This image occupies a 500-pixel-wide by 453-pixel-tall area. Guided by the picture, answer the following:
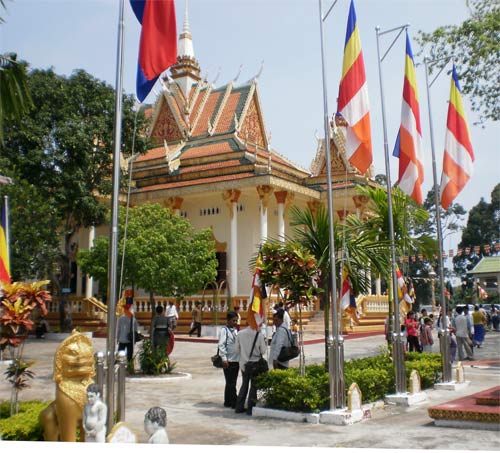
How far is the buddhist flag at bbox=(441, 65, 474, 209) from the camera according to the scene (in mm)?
10516

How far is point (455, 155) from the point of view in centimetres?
1068

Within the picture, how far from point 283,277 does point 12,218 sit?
11169 mm

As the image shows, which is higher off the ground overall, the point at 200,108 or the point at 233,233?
the point at 200,108

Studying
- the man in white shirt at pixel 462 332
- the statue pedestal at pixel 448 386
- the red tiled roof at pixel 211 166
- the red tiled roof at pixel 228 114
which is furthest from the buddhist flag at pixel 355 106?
the red tiled roof at pixel 228 114

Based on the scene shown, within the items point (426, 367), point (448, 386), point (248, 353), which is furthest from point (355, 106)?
point (448, 386)

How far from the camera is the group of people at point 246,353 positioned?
809 cm

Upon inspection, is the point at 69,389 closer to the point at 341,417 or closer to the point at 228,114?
the point at 341,417

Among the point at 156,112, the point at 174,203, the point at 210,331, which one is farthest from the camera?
the point at 156,112

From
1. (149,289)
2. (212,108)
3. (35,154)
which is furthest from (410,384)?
(212,108)

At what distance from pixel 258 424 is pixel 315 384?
90 cm

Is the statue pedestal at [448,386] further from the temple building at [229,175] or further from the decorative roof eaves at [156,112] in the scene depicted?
the decorative roof eaves at [156,112]

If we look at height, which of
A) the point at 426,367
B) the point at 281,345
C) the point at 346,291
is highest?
the point at 346,291

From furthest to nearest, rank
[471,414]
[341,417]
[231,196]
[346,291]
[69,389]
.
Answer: [231,196] < [346,291] < [341,417] < [471,414] < [69,389]

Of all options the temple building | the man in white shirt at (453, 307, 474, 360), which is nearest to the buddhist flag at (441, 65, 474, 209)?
the man in white shirt at (453, 307, 474, 360)
